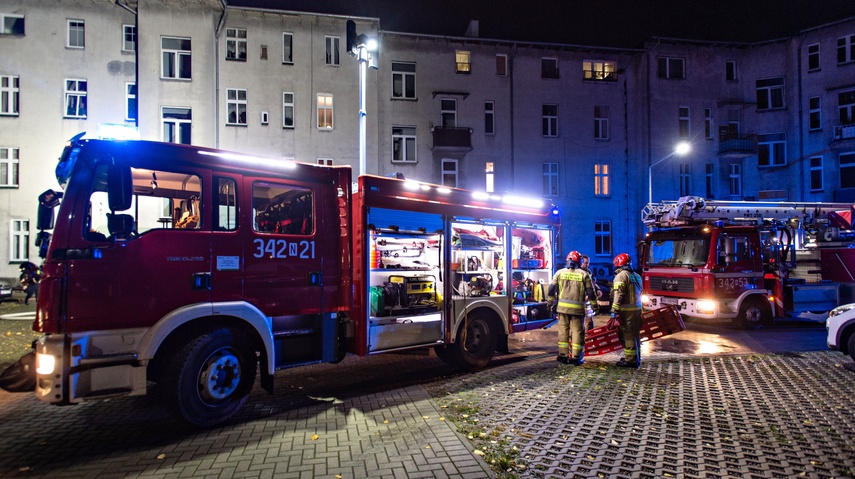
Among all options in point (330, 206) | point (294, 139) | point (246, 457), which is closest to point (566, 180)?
point (294, 139)

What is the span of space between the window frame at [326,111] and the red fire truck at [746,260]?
56.8 ft

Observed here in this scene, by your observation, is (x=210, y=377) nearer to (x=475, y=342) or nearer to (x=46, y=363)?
(x=46, y=363)

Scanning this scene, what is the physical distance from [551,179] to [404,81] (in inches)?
407

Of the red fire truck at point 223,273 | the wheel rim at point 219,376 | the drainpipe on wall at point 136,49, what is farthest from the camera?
the drainpipe on wall at point 136,49

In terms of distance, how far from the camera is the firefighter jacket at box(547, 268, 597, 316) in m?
7.78

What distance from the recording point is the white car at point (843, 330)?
7668 mm

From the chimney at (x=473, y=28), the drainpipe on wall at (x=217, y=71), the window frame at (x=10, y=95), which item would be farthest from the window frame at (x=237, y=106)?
the chimney at (x=473, y=28)

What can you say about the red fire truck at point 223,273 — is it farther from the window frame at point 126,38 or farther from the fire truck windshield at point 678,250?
the window frame at point 126,38

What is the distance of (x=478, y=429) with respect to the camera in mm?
4902

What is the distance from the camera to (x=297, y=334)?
575cm

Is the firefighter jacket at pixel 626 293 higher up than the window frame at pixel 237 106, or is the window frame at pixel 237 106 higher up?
the window frame at pixel 237 106

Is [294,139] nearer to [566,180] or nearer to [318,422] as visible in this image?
[566,180]

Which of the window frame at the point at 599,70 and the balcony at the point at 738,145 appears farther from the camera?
the window frame at the point at 599,70

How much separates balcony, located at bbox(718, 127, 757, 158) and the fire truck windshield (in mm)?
20104
